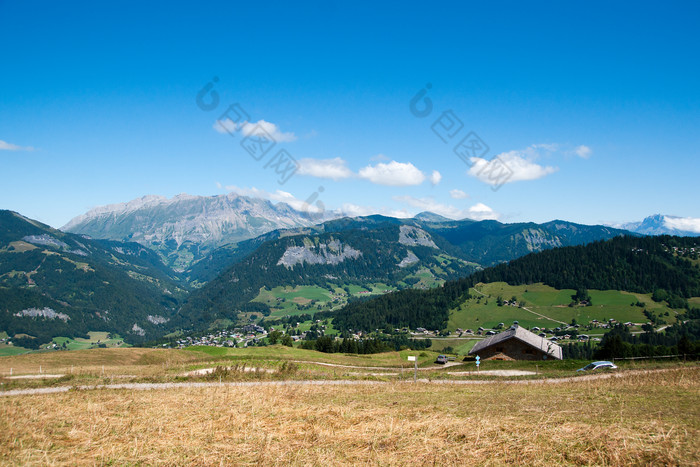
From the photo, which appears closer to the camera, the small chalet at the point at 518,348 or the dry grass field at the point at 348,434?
the dry grass field at the point at 348,434

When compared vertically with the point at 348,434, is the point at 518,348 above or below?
below

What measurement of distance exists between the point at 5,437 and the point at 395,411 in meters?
12.2

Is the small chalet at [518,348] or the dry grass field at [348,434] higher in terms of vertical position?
the dry grass field at [348,434]

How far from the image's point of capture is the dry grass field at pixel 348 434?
8.73m

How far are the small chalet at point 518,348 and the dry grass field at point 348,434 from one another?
56.2m

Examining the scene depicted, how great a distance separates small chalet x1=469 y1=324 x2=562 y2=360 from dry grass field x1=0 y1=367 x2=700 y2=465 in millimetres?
56184

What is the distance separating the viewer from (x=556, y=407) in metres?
15.2

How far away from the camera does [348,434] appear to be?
417 inches

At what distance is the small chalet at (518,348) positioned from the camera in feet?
223

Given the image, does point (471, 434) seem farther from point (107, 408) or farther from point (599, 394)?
point (107, 408)

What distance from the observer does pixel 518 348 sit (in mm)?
69188

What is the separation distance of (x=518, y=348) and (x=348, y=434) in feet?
223

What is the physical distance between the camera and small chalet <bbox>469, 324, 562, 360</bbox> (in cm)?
6800

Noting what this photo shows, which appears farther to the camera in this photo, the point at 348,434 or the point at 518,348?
the point at 518,348
